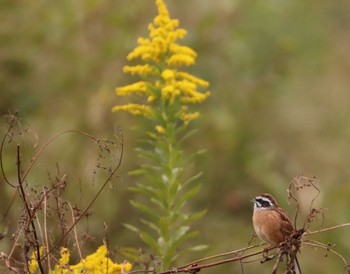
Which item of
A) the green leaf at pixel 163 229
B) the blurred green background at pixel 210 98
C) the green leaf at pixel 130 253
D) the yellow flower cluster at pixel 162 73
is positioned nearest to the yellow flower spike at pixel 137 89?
the yellow flower cluster at pixel 162 73

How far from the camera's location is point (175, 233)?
25.1 feet

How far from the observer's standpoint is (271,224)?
6.64m

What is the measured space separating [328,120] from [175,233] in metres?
6.65

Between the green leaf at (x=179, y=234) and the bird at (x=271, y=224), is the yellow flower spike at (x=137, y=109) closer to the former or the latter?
the green leaf at (x=179, y=234)

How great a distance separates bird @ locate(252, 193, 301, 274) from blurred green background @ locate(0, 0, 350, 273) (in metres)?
2.90

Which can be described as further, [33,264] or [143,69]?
[143,69]

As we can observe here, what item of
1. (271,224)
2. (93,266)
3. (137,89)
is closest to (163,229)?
(137,89)

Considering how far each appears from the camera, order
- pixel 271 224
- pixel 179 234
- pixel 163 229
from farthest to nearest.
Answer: pixel 163 229 < pixel 179 234 < pixel 271 224

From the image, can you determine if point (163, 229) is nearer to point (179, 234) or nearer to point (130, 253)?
point (179, 234)

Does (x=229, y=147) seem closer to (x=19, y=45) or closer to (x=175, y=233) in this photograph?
(x=19, y=45)

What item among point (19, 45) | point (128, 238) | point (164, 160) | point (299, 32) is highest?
point (299, 32)

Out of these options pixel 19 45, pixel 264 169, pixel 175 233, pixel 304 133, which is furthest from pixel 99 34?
pixel 175 233

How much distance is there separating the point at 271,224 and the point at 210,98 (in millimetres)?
5323

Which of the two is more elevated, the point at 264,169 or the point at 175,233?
the point at 264,169
